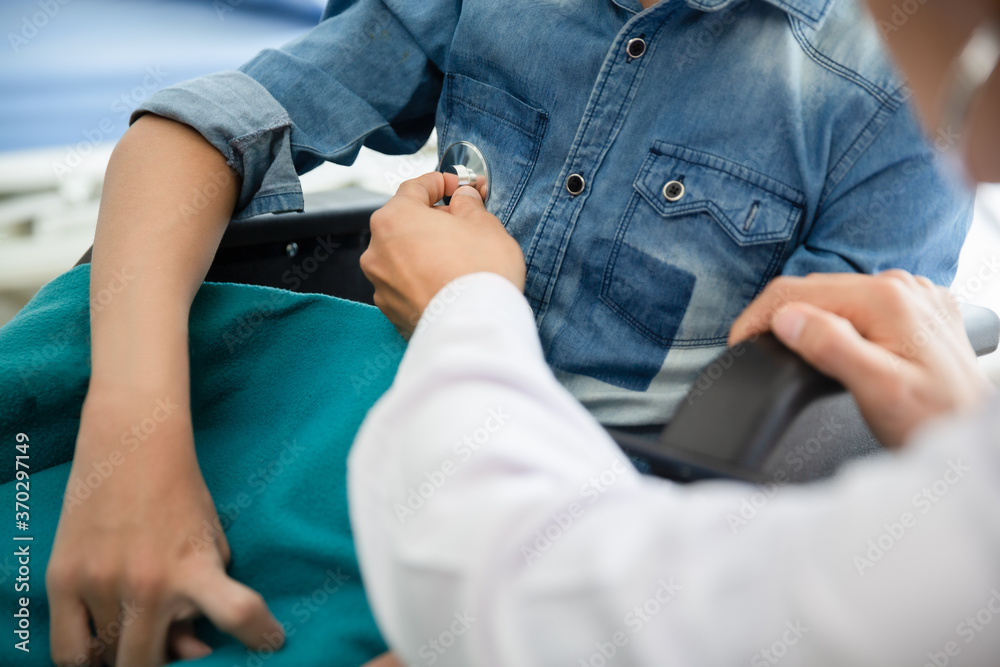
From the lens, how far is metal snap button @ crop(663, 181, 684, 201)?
61 centimetres

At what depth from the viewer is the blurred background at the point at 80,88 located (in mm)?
1329

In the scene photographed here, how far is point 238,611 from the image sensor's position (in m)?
0.46

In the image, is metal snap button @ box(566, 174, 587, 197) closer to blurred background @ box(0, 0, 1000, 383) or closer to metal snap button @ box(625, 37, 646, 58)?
metal snap button @ box(625, 37, 646, 58)

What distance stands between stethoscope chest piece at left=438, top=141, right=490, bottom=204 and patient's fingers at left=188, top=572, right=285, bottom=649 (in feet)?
1.40

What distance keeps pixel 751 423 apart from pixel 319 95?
589 mm

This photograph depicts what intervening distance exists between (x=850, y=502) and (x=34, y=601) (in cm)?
55

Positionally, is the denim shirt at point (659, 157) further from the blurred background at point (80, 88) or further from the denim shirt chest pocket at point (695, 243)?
the blurred background at point (80, 88)

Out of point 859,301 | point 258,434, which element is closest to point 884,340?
point 859,301

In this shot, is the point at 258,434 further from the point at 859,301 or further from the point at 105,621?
the point at 859,301

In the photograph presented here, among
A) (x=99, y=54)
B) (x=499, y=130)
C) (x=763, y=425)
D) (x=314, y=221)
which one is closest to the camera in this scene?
(x=763, y=425)

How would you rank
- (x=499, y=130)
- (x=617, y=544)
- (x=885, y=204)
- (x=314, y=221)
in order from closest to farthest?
(x=617, y=544) → (x=885, y=204) → (x=499, y=130) → (x=314, y=221)

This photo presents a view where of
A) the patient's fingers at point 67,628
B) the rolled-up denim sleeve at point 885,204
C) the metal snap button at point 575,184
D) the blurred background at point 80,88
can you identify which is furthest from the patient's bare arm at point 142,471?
the blurred background at point 80,88

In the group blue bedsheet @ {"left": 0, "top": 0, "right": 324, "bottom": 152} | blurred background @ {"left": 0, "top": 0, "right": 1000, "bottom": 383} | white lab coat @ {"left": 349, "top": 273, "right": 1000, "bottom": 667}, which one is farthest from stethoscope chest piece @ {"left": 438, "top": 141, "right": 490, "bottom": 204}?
blue bedsheet @ {"left": 0, "top": 0, "right": 324, "bottom": 152}

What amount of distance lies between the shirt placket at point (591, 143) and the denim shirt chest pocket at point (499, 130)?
0.05m
